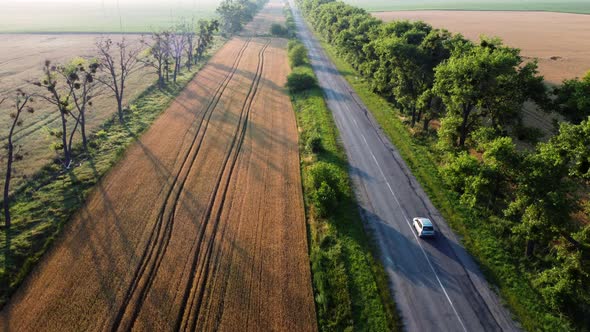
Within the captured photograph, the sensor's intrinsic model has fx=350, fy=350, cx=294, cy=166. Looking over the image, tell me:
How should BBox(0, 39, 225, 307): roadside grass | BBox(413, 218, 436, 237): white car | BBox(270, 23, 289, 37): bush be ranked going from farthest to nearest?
BBox(270, 23, 289, 37): bush, BBox(413, 218, 436, 237): white car, BBox(0, 39, 225, 307): roadside grass

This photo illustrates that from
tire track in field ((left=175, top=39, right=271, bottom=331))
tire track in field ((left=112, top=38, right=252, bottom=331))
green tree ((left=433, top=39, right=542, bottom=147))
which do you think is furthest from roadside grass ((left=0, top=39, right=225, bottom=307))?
green tree ((left=433, top=39, right=542, bottom=147))

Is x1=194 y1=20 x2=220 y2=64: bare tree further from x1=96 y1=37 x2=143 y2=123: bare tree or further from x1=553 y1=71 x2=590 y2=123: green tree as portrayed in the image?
x1=553 y1=71 x2=590 y2=123: green tree

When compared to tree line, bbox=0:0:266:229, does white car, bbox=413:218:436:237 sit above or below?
below

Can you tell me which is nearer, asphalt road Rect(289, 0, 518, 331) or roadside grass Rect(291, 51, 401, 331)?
roadside grass Rect(291, 51, 401, 331)

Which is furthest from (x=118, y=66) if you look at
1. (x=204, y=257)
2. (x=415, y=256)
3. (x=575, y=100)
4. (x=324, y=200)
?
(x=575, y=100)

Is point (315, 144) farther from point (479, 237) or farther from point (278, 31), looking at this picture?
point (278, 31)

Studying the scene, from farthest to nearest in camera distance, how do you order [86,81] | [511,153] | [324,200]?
1. [86,81]
2. [324,200]
3. [511,153]
